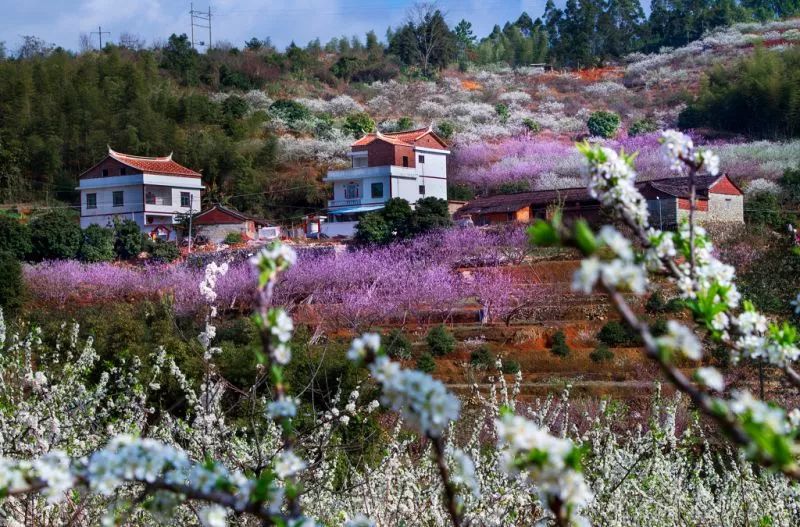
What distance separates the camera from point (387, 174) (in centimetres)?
3606

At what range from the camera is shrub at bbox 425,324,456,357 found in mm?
20078

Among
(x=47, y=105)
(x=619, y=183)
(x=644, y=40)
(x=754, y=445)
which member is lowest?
(x=754, y=445)

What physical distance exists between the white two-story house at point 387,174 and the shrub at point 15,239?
1044 centimetres

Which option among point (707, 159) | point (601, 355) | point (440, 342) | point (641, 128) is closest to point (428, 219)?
point (440, 342)

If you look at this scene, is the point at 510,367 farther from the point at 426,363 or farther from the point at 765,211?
the point at 765,211

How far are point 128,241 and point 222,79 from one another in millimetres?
30848

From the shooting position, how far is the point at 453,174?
43844mm

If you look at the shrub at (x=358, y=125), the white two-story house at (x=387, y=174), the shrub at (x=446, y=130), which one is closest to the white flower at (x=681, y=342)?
A: the white two-story house at (x=387, y=174)

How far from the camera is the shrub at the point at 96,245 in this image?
98.8ft

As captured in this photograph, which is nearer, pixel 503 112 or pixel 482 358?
pixel 482 358

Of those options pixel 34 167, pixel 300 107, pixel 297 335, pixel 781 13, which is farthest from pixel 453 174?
pixel 781 13

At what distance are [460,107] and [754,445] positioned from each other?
181 ft

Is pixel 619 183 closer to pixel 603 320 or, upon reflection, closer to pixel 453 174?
pixel 603 320

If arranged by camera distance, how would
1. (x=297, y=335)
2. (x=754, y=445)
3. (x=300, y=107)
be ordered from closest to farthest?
(x=754, y=445), (x=297, y=335), (x=300, y=107)
